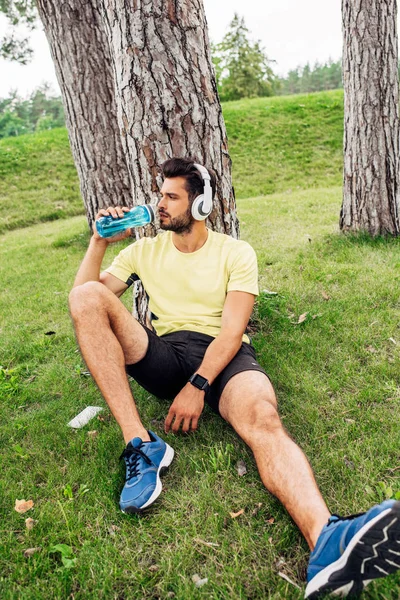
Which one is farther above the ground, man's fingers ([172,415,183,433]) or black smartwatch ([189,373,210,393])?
black smartwatch ([189,373,210,393])

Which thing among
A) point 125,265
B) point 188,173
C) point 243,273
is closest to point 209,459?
point 243,273

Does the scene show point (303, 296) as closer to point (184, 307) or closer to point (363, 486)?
point (184, 307)

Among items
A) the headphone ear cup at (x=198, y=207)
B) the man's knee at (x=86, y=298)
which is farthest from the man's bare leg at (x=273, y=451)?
the headphone ear cup at (x=198, y=207)

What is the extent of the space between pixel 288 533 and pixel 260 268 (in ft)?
12.4

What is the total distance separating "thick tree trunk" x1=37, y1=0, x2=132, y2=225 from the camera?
6.30 metres

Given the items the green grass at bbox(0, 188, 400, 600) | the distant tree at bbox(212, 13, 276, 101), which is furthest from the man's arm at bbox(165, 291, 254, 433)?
the distant tree at bbox(212, 13, 276, 101)

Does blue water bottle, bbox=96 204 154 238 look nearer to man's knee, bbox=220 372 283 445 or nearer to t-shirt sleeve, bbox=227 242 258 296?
t-shirt sleeve, bbox=227 242 258 296

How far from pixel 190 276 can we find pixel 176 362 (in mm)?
569

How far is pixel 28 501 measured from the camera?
2.47 m

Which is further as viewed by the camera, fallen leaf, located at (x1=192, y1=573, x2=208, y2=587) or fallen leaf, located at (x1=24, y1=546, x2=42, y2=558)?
fallen leaf, located at (x1=24, y1=546, x2=42, y2=558)

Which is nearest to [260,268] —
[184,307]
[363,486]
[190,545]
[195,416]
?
[184,307]

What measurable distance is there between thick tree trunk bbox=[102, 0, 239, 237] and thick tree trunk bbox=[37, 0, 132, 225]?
333cm

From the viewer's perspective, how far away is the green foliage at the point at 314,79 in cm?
7462

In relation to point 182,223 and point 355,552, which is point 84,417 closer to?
point 182,223
